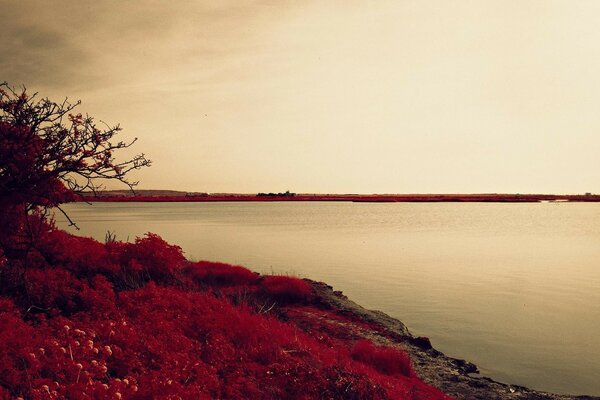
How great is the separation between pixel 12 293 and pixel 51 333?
3398 mm

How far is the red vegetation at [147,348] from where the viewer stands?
767cm

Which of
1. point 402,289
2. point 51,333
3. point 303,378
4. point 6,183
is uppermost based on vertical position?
point 6,183

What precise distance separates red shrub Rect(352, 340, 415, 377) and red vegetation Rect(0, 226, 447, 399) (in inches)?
1.2

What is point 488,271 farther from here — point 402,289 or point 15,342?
point 15,342

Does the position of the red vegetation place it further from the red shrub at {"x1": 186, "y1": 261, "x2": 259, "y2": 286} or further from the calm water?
the red shrub at {"x1": 186, "y1": 261, "x2": 259, "y2": 286}

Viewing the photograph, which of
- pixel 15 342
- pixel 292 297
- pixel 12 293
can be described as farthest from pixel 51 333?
pixel 292 297

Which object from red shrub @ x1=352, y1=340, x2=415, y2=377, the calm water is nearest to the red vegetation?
red shrub @ x1=352, y1=340, x2=415, y2=377

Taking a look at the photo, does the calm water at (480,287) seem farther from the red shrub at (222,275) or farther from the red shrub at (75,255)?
the red shrub at (75,255)

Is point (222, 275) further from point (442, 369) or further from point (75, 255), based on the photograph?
point (442, 369)

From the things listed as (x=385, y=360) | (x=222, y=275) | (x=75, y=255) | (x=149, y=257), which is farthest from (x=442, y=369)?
(x=222, y=275)

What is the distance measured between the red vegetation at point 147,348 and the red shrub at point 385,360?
0.03m

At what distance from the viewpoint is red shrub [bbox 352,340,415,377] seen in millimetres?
12367

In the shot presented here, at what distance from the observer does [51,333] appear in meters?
9.31

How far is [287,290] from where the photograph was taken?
73.8ft
